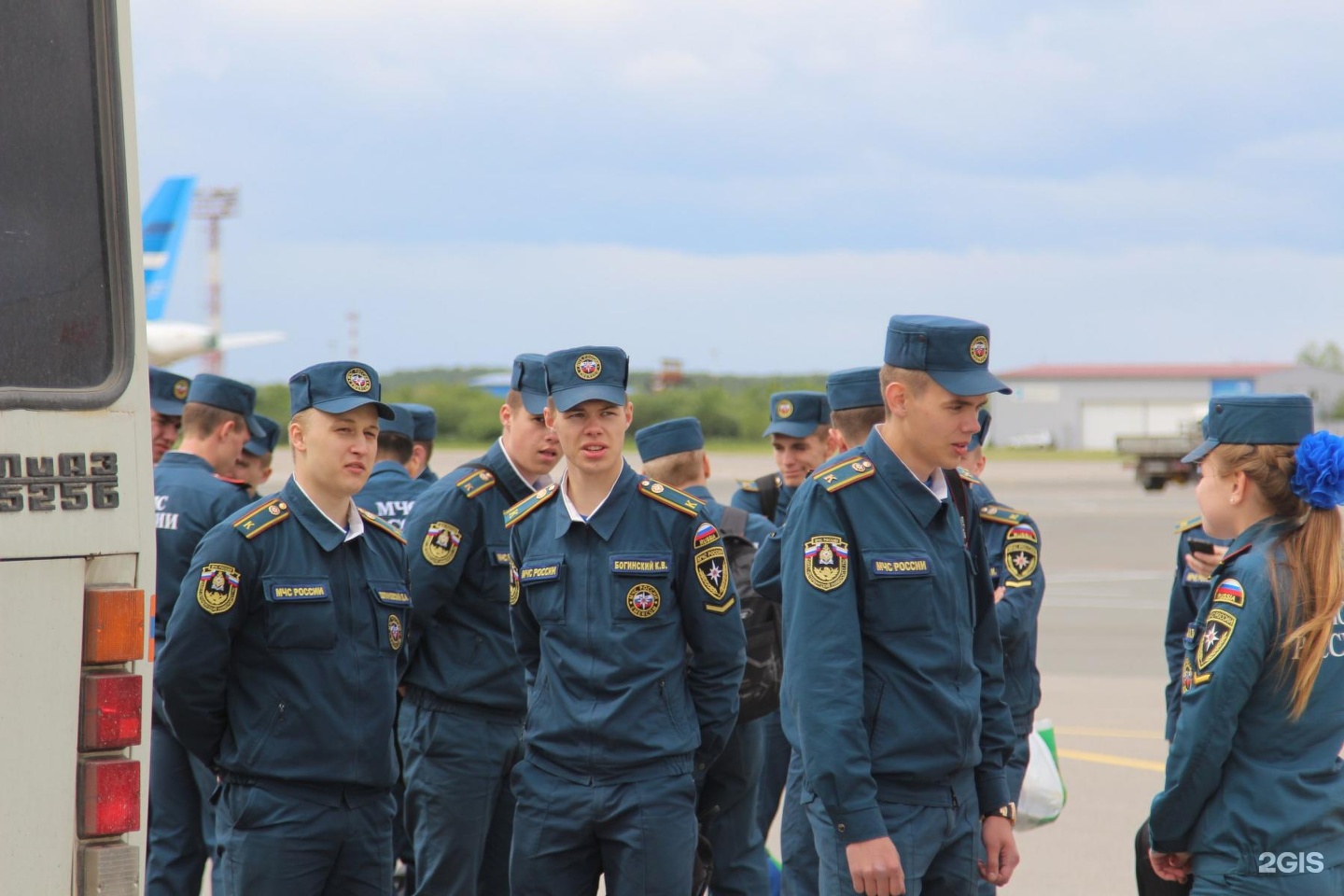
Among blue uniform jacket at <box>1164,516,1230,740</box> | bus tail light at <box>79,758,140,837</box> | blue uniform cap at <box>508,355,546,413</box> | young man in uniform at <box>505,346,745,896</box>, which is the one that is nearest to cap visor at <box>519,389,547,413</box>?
blue uniform cap at <box>508,355,546,413</box>

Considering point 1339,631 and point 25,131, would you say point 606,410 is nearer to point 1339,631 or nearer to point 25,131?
point 25,131

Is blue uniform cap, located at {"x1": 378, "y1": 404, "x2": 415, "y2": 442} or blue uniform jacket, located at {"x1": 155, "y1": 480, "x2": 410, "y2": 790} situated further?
blue uniform cap, located at {"x1": 378, "y1": 404, "x2": 415, "y2": 442}

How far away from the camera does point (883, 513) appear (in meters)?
3.60

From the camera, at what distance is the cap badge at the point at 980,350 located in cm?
363

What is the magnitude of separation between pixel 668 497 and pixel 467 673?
115 cm

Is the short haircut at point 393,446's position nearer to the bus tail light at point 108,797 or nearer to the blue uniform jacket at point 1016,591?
the blue uniform jacket at point 1016,591

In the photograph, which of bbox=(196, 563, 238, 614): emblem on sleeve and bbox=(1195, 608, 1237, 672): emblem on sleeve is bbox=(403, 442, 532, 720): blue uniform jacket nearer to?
bbox=(196, 563, 238, 614): emblem on sleeve

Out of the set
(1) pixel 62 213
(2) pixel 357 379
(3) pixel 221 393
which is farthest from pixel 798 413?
(1) pixel 62 213

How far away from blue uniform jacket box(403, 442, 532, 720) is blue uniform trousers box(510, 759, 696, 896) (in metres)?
0.93

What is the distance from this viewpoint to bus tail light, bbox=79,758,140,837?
297 cm

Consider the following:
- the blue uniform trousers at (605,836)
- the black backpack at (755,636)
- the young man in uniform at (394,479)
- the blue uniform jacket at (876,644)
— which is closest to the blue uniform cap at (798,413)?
the black backpack at (755,636)

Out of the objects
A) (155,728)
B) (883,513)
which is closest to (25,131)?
(883,513)

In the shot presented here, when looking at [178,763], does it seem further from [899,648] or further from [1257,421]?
[1257,421]

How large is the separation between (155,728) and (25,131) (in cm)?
318
